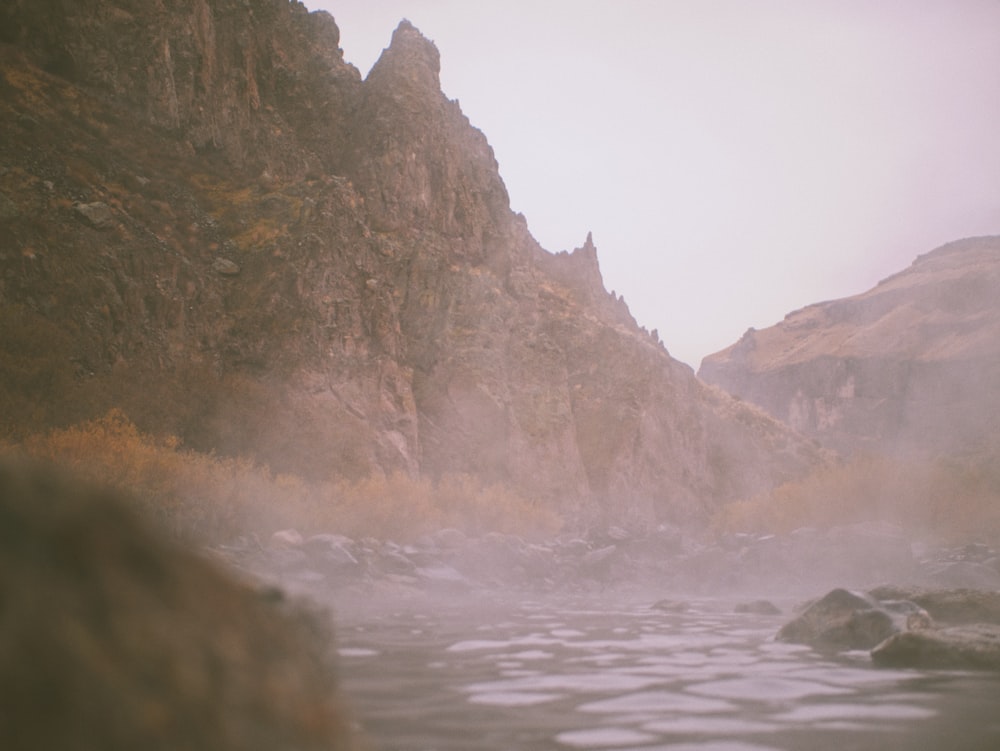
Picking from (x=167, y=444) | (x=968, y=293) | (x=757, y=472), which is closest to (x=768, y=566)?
(x=167, y=444)

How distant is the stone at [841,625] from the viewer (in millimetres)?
8406

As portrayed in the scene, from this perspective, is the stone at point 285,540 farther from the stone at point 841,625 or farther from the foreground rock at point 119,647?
the foreground rock at point 119,647

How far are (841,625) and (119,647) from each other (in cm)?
900

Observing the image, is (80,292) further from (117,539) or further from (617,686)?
(117,539)

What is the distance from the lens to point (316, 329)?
29.8 metres

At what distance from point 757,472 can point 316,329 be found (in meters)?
40.2

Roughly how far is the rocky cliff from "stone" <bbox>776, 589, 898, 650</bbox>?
16640mm

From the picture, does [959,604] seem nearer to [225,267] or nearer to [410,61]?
[225,267]

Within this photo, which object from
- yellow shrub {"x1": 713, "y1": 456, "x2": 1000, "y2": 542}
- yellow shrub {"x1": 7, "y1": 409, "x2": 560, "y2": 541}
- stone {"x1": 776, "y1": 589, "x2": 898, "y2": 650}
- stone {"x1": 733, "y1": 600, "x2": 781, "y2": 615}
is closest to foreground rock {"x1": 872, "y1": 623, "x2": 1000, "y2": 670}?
stone {"x1": 776, "y1": 589, "x2": 898, "y2": 650}

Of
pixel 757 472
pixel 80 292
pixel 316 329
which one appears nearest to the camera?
pixel 80 292

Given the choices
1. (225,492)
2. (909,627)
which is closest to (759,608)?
(909,627)

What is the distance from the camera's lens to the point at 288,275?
3003 cm

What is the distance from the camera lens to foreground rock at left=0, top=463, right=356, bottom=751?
106cm

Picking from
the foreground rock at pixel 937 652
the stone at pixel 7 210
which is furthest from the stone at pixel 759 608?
the stone at pixel 7 210
